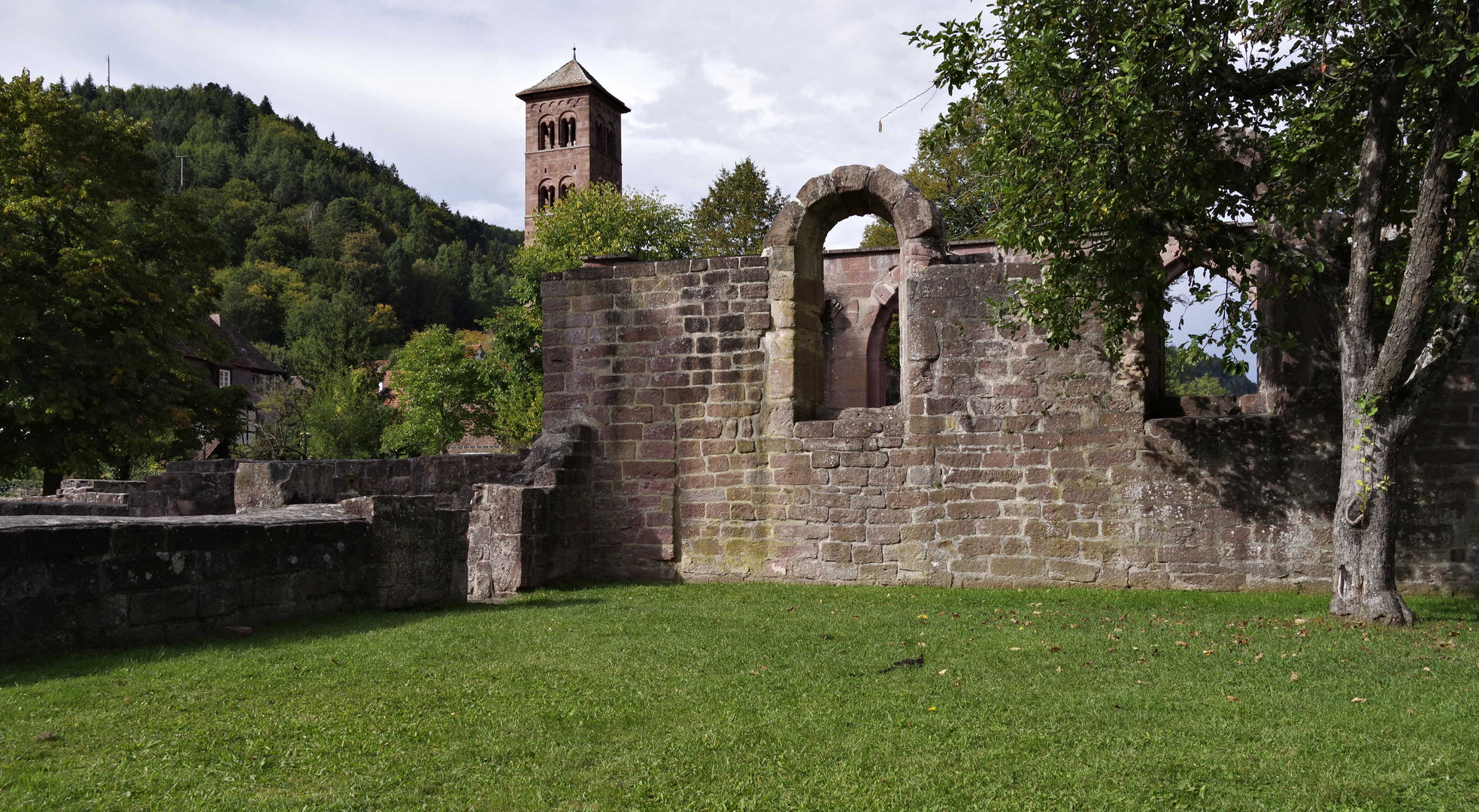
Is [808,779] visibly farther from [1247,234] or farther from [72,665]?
[1247,234]

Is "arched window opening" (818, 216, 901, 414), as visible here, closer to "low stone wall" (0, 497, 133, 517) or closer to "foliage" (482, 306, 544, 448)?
"low stone wall" (0, 497, 133, 517)

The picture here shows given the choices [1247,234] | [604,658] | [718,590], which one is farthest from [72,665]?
[1247,234]

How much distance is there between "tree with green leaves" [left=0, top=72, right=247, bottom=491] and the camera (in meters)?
18.2

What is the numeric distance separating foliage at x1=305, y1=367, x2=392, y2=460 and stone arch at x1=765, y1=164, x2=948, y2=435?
3336 cm

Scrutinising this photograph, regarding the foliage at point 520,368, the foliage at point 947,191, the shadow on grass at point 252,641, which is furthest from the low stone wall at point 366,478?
the foliage at point 520,368

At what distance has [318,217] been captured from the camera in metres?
87.2

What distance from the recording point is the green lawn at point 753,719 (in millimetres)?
3539

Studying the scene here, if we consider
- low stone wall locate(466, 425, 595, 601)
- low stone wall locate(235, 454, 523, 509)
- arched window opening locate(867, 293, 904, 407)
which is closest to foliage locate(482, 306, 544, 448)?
arched window opening locate(867, 293, 904, 407)

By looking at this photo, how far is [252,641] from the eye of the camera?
6.09 metres

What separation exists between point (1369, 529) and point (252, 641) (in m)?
7.83

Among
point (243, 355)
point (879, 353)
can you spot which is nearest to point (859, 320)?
point (879, 353)

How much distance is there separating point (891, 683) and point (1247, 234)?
Answer: 498cm

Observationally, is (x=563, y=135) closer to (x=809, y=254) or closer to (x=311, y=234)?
(x=311, y=234)

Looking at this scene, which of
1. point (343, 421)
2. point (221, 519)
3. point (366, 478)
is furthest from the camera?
point (343, 421)
